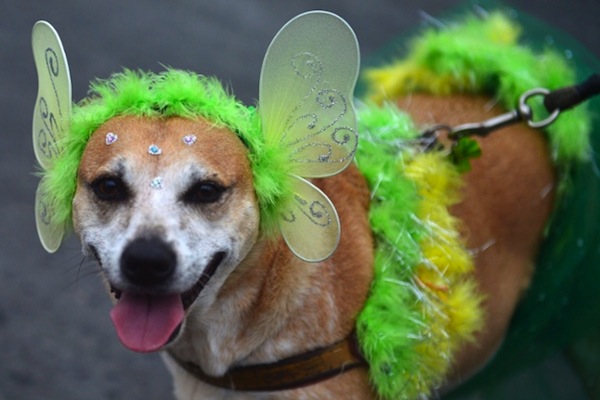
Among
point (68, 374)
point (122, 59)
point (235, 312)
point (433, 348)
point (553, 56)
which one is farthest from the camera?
Result: point (122, 59)

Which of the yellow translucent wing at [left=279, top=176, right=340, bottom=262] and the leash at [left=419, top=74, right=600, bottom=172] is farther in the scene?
the leash at [left=419, top=74, right=600, bottom=172]

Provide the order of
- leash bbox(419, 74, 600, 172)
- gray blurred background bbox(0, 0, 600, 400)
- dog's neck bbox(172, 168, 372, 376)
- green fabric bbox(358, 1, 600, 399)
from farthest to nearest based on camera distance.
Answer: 1. gray blurred background bbox(0, 0, 600, 400)
2. green fabric bbox(358, 1, 600, 399)
3. leash bbox(419, 74, 600, 172)
4. dog's neck bbox(172, 168, 372, 376)

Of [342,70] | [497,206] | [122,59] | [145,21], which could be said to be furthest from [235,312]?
[145,21]

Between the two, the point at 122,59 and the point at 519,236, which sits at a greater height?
the point at 519,236

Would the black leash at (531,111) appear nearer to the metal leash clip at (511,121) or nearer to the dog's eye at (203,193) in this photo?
the metal leash clip at (511,121)

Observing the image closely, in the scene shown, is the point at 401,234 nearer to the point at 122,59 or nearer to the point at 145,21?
the point at 122,59

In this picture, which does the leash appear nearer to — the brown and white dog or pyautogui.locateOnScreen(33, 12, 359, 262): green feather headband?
the brown and white dog

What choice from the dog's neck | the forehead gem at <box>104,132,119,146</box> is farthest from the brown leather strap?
the forehead gem at <box>104,132,119,146</box>
